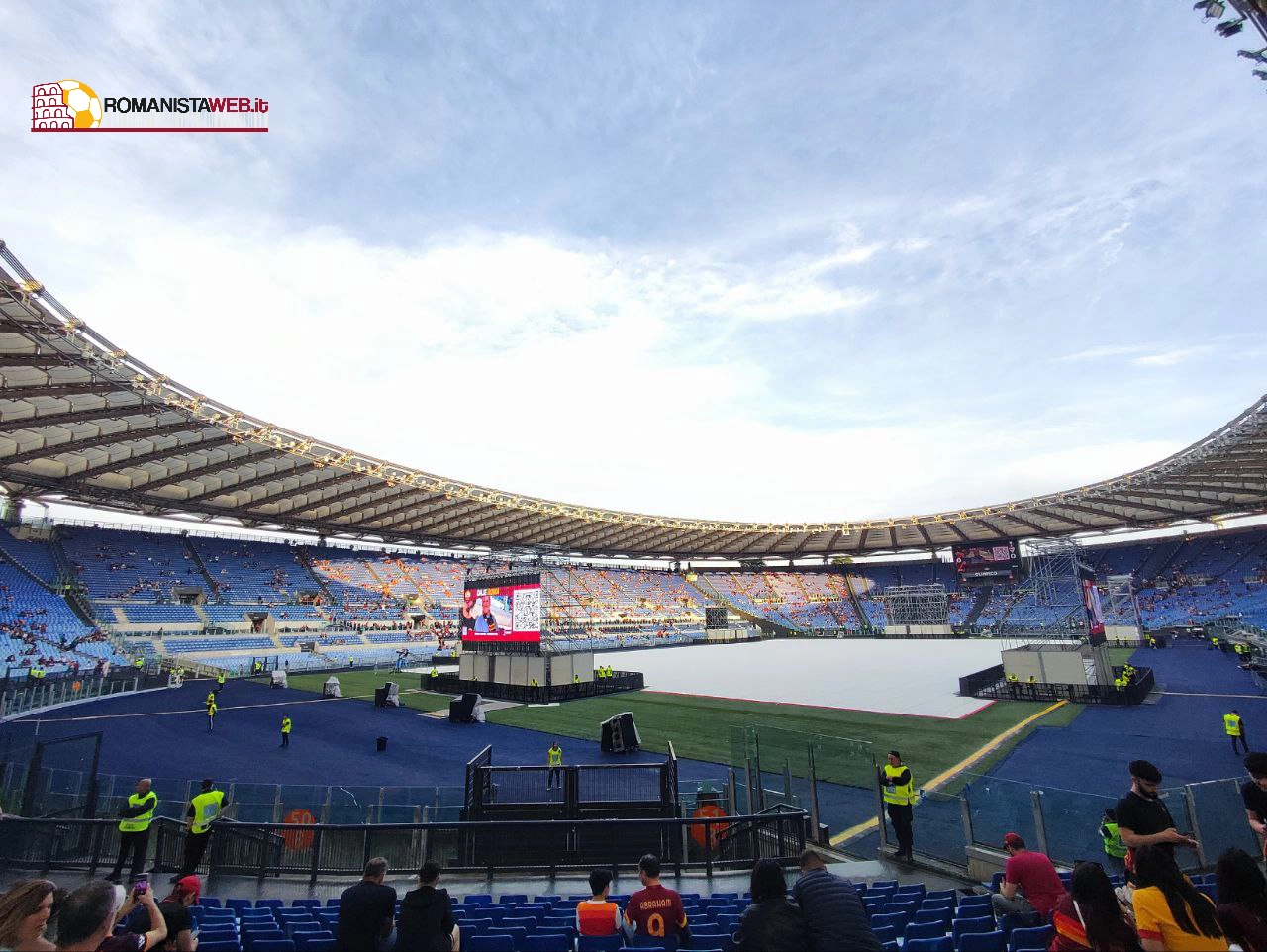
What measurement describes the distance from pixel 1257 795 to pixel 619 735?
1606cm

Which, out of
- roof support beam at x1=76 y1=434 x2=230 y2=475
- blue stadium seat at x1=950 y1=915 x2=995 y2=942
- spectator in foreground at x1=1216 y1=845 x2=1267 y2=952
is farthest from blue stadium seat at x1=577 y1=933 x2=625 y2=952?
roof support beam at x1=76 y1=434 x2=230 y2=475

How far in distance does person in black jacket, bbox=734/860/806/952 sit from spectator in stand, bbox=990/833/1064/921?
10.9 ft

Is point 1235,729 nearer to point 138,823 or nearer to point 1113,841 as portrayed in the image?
point 1113,841

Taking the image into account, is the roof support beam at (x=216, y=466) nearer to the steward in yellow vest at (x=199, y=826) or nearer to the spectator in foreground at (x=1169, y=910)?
the steward in yellow vest at (x=199, y=826)

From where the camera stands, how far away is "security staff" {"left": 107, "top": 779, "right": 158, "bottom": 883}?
8.26m

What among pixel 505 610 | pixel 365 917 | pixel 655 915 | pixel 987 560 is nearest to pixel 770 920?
pixel 655 915

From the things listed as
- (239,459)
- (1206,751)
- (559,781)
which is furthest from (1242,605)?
(239,459)

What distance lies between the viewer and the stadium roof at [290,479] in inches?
898

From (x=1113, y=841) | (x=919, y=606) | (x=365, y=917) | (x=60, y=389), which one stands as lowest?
(x=1113, y=841)

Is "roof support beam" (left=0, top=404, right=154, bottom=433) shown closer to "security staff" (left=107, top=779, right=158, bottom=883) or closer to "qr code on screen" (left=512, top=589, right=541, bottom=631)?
"qr code on screen" (left=512, top=589, right=541, bottom=631)

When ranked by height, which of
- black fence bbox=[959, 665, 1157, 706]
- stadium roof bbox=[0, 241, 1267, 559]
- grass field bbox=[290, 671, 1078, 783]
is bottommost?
grass field bbox=[290, 671, 1078, 783]

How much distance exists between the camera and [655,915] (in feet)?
16.1

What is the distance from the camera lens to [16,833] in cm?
880

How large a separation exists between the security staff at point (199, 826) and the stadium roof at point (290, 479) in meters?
16.7
